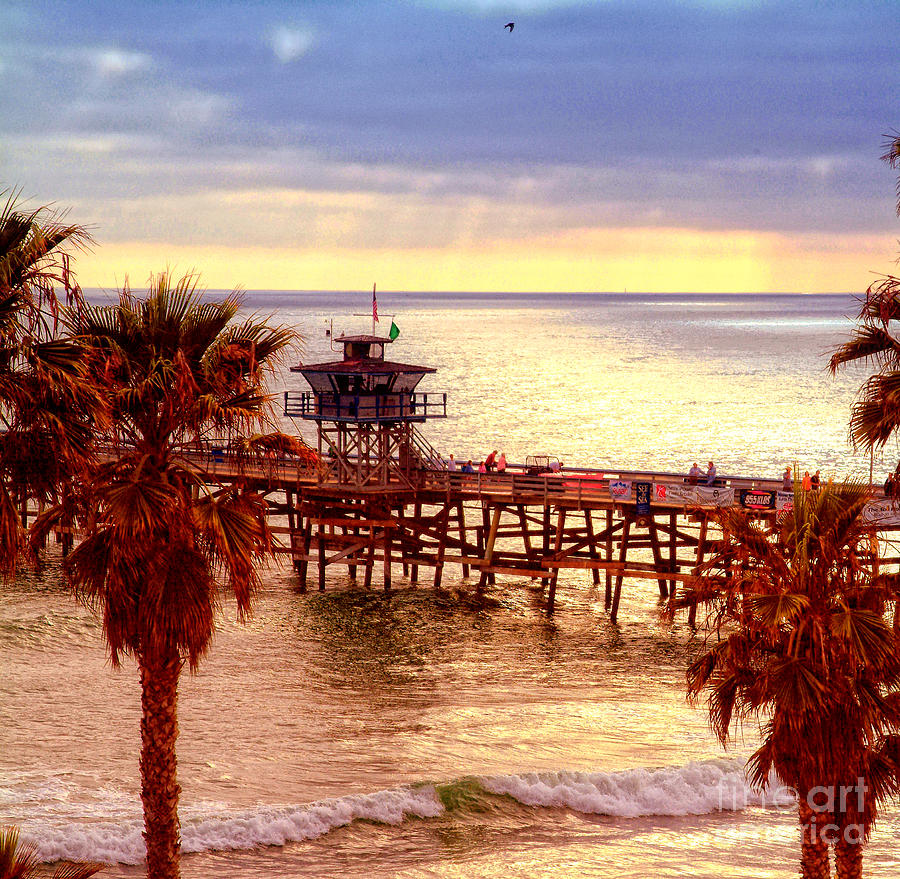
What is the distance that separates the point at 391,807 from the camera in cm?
2011

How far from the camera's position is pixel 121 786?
20922 millimetres

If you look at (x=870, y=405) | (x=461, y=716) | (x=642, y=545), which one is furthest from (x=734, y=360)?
(x=870, y=405)

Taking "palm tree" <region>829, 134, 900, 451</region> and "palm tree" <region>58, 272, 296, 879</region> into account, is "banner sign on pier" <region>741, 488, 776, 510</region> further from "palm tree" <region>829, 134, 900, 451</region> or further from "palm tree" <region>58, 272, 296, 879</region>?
"palm tree" <region>58, 272, 296, 879</region>

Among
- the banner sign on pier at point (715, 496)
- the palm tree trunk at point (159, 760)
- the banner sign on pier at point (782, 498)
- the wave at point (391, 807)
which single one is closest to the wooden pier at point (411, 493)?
the banner sign on pier at point (715, 496)

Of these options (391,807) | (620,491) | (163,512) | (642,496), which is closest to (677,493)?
(642,496)

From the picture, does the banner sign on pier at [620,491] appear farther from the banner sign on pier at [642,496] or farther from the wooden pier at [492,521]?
the banner sign on pier at [642,496]

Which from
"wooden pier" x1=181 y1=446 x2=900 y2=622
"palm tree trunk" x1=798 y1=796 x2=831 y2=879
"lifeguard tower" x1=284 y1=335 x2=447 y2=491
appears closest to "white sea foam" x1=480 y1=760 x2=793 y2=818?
"palm tree trunk" x1=798 y1=796 x2=831 y2=879

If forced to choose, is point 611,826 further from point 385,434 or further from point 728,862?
point 385,434

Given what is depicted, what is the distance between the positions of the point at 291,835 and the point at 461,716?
273 inches

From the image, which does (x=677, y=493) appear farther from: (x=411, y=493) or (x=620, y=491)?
(x=411, y=493)

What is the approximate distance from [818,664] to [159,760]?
595cm

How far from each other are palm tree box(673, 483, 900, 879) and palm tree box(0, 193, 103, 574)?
5791 mm

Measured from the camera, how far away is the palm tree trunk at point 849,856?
10602 millimetres

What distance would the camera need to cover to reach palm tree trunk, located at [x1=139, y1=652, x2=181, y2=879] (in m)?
10.5
